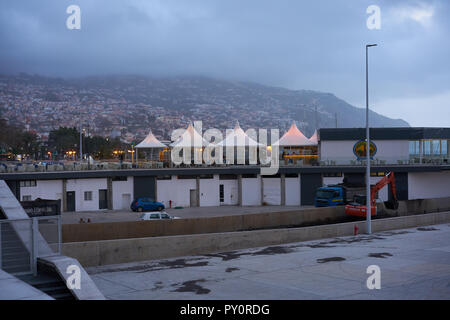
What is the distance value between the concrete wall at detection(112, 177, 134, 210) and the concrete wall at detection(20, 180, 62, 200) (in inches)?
182

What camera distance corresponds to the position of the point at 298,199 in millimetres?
45438

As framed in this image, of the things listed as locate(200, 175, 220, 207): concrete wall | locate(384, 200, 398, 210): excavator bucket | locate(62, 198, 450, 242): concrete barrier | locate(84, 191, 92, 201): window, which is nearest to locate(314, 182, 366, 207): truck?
locate(384, 200, 398, 210): excavator bucket

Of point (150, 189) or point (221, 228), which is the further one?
point (150, 189)

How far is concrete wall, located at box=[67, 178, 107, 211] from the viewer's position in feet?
131

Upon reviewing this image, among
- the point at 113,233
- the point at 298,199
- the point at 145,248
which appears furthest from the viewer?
the point at 298,199

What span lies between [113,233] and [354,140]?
3115 cm

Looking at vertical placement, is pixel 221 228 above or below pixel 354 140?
below

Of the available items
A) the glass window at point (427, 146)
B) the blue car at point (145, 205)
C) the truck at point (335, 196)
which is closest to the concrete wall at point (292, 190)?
the truck at point (335, 196)

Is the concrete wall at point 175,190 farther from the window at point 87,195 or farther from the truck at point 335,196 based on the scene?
the truck at point 335,196

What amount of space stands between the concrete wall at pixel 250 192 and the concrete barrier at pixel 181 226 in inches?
601

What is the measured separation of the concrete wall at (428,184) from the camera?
45812mm

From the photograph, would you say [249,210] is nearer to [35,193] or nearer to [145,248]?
[35,193]
